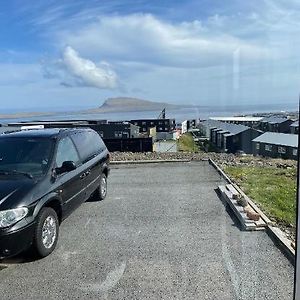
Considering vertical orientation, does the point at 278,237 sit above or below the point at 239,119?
below

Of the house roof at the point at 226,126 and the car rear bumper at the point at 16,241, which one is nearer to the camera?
the car rear bumper at the point at 16,241

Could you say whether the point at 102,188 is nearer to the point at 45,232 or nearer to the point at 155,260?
the point at 45,232

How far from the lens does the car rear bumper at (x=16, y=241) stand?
2.94m

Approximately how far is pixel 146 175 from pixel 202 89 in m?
4.24

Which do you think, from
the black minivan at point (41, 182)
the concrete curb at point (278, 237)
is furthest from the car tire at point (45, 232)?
the concrete curb at point (278, 237)

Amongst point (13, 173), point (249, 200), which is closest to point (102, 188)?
point (13, 173)

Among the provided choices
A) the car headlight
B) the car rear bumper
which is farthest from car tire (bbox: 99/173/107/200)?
the car headlight

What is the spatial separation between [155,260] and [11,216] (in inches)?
49.0

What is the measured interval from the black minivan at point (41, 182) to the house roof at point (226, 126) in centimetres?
152

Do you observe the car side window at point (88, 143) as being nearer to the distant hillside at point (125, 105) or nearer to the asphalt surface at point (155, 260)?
the asphalt surface at point (155, 260)

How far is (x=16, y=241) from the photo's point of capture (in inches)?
118

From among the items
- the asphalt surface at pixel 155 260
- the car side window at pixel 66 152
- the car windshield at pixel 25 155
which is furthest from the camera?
the car side window at pixel 66 152

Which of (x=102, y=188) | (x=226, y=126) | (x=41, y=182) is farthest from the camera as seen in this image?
(x=102, y=188)

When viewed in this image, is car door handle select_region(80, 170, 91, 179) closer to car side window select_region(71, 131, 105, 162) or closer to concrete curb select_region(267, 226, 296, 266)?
car side window select_region(71, 131, 105, 162)
